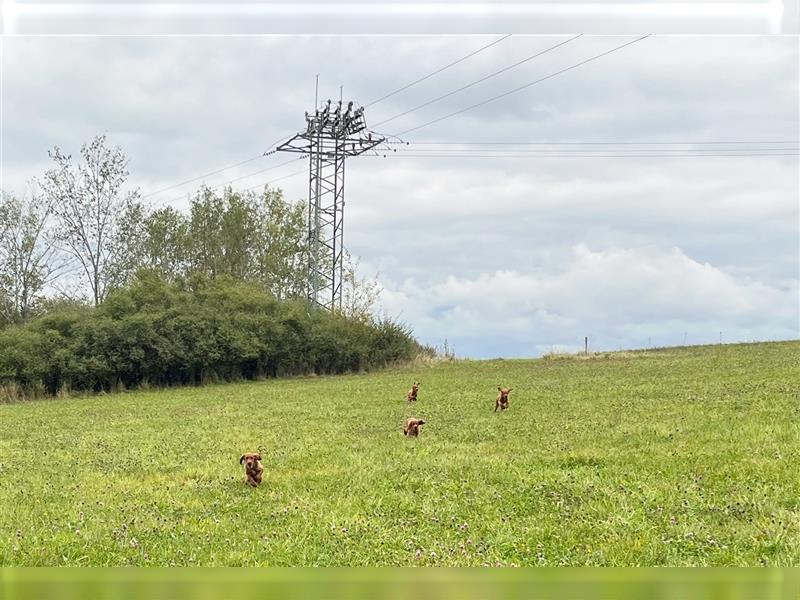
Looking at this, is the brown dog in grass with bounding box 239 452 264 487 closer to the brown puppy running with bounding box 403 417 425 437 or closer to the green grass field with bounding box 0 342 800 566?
the green grass field with bounding box 0 342 800 566

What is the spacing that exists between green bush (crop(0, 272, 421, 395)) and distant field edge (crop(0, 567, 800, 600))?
1044 cm

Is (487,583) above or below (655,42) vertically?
below

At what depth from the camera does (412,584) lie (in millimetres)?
746

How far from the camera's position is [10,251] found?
9703 millimetres

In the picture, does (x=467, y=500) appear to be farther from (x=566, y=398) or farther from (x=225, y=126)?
(x=566, y=398)

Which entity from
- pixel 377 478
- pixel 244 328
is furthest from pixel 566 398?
pixel 244 328

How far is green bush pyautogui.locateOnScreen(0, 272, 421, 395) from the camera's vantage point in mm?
10203

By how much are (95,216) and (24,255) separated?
6.50 ft

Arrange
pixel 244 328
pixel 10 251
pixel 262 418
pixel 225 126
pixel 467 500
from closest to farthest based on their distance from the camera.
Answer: pixel 225 126, pixel 467 500, pixel 262 418, pixel 10 251, pixel 244 328

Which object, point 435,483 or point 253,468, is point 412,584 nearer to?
point 435,483

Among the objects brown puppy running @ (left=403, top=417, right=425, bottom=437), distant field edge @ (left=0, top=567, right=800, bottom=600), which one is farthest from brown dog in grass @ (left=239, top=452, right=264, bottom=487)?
distant field edge @ (left=0, top=567, right=800, bottom=600)
